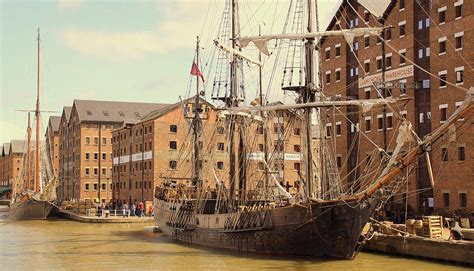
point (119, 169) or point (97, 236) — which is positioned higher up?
point (119, 169)

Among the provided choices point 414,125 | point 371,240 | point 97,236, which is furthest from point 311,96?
point 97,236

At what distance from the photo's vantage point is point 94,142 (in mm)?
119250

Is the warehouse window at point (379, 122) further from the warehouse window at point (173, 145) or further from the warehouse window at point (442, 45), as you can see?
the warehouse window at point (173, 145)

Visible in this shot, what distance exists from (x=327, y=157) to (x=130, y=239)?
1923 cm

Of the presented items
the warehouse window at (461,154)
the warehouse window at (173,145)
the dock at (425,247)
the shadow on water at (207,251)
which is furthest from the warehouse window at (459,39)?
the warehouse window at (173,145)

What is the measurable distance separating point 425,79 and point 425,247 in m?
23.4

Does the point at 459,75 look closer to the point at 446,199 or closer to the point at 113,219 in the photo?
the point at 446,199

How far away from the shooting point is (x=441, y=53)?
5509 cm

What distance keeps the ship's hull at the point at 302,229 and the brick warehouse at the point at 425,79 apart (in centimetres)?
1173

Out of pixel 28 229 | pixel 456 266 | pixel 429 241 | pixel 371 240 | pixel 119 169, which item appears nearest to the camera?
pixel 456 266

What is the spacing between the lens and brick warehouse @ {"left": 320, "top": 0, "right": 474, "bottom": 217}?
5253 cm

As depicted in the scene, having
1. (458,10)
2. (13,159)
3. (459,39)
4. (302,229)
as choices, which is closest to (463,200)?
(459,39)

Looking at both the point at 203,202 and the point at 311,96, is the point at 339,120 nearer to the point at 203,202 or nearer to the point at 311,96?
the point at 203,202

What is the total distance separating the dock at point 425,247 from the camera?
111ft
